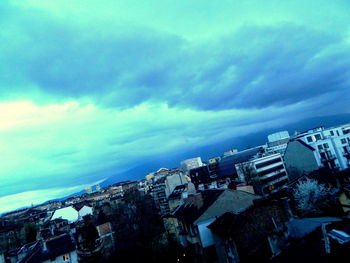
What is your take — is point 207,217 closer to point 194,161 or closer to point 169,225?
point 169,225

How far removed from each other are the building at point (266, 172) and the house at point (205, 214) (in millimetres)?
43440

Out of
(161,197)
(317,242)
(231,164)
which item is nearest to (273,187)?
(231,164)

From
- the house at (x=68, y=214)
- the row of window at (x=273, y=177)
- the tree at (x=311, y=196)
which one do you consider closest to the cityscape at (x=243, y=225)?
the tree at (x=311, y=196)

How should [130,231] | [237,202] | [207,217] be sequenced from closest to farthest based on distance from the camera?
[207,217]
[237,202]
[130,231]

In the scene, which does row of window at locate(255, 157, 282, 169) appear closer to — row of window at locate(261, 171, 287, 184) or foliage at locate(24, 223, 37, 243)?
row of window at locate(261, 171, 287, 184)

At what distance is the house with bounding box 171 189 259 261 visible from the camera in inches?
1110

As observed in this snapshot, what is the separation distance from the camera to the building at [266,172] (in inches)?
2968

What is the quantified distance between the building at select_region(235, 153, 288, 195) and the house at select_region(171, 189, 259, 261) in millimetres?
43440

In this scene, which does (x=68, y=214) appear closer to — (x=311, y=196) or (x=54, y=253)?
(x=54, y=253)

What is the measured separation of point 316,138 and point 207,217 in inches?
2336

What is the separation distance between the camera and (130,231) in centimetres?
5347

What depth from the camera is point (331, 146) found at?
227ft

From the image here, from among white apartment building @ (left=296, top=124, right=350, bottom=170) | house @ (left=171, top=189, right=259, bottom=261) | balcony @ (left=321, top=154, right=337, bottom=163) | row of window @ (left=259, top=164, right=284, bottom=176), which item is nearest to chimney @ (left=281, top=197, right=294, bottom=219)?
house @ (left=171, top=189, right=259, bottom=261)

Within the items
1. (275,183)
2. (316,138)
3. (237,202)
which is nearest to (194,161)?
(275,183)
